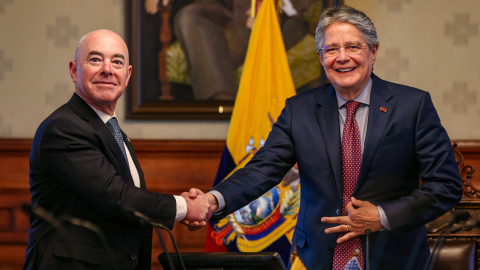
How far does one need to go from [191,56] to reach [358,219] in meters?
2.21

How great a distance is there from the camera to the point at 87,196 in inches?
67.4

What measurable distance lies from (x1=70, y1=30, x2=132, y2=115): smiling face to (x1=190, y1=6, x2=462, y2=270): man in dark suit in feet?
1.94

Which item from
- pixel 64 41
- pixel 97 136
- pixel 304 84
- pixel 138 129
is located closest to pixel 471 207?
pixel 304 84

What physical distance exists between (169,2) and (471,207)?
2.41 metres

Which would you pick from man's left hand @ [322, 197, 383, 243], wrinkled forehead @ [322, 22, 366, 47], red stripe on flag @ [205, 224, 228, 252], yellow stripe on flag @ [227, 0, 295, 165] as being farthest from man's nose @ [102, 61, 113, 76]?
red stripe on flag @ [205, 224, 228, 252]

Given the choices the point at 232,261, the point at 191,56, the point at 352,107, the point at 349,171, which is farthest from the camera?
the point at 191,56

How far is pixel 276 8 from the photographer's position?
3.27 meters

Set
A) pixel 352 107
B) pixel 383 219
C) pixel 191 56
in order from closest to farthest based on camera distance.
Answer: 1. pixel 383 219
2. pixel 352 107
3. pixel 191 56

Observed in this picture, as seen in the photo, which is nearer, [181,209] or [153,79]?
[181,209]

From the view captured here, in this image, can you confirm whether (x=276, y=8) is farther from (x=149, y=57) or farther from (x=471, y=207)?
(x=471, y=207)

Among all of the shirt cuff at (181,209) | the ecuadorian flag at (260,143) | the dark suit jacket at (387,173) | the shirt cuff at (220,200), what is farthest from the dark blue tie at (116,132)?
the ecuadorian flag at (260,143)

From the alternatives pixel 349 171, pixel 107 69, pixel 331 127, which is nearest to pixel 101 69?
pixel 107 69

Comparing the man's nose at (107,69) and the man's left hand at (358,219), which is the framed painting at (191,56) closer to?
the man's nose at (107,69)

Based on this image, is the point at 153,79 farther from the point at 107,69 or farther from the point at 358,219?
the point at 358,219
